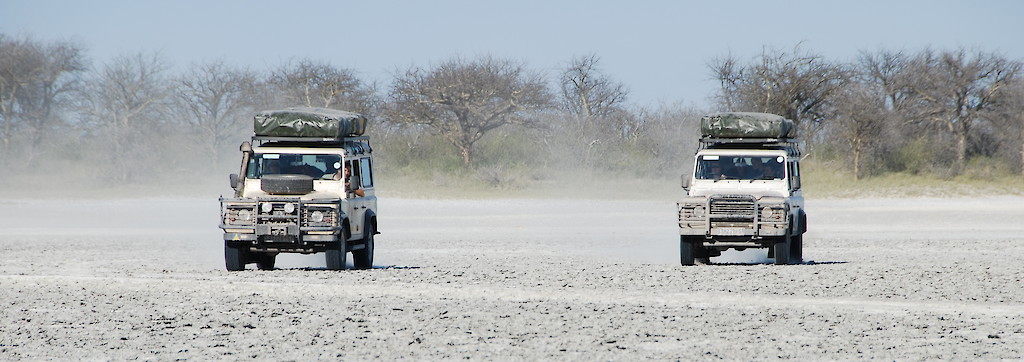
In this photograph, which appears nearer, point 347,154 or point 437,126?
point 347,154

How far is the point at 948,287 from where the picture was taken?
16359 mm

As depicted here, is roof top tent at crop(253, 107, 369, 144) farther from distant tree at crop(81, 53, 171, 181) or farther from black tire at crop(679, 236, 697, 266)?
distant tree at crop(81, 53, 171, 181)

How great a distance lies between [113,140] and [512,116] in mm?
19064

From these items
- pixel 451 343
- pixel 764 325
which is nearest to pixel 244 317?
pixel 451 343

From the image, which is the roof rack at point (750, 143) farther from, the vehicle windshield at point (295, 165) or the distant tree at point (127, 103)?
the distant tree at point (127, 103)

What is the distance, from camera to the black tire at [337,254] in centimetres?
1841

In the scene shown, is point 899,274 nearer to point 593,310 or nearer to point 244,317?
point 593,310

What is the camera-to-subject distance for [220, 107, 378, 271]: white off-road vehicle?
18.0m

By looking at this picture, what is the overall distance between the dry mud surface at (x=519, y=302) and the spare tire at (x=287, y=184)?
1257 millimetres

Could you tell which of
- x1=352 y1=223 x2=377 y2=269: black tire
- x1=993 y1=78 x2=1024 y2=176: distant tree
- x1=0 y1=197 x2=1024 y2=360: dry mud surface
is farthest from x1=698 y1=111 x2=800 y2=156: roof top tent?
x1=993 y1=78 x2=1024 y2=176: distant tree

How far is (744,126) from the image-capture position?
20453 mm

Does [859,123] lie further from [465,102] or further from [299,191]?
[299,191]

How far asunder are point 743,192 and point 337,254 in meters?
6.54

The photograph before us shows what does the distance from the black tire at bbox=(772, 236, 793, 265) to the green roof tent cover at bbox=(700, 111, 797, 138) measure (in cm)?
181
